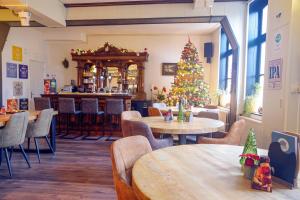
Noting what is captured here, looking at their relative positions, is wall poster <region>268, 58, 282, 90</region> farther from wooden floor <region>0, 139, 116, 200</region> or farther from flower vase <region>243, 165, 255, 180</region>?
wooden floor <region>0, 139, 116, 200</region>

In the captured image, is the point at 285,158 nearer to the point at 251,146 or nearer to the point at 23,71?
the point at 251,146

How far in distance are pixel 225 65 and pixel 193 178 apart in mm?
6369

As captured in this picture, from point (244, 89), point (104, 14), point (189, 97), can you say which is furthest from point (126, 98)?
point (244, 89)

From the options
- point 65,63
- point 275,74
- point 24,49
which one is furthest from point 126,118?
point 65,63

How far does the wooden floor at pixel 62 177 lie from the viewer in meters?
2.91

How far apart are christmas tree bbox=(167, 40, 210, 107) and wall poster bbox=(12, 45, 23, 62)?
4662mm

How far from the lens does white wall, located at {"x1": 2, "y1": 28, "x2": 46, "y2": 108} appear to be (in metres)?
6.52

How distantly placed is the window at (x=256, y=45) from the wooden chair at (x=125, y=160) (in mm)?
3553

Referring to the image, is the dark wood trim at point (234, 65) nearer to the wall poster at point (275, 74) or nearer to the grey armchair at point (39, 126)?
the wall poster at point (275, 74)

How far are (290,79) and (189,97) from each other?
3060 millimetres

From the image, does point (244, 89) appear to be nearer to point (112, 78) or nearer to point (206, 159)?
point (206, 159)

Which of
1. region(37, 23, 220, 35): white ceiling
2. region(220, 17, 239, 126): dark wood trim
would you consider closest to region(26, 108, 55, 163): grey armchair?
region(220, 17, 239, 126): dark wood trim

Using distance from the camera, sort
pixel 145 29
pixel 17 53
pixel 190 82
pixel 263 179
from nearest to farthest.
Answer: pixel 263 179, pixel 190 82, pixel 17 53, pixel 145 29

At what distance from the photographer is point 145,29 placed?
300 inches
